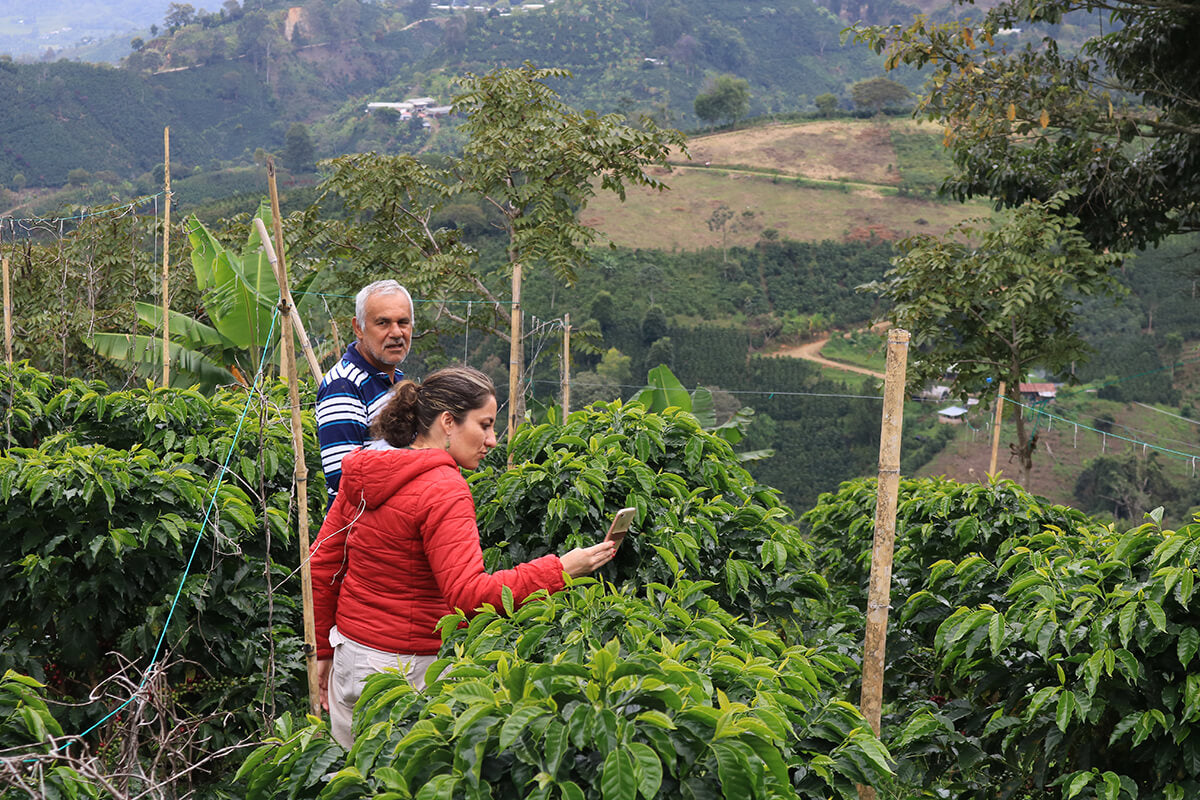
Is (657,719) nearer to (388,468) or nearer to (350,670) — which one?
(388,468)

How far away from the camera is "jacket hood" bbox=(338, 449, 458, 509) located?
205cm

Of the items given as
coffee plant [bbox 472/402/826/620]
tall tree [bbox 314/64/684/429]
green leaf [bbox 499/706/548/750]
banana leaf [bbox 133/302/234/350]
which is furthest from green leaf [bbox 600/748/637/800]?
tall tree [bbox 314/64/684/429]

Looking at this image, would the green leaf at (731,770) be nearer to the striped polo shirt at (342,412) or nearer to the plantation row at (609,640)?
the plantation row at (609,640)

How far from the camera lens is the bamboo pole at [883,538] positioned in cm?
274

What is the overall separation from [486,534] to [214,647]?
1.28 metres

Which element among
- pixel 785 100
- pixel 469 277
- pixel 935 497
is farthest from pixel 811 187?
pixel 935 497

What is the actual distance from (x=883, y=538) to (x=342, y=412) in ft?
5.34

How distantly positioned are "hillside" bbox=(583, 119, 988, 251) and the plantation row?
37.3 meters

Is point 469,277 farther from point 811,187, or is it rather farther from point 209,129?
point 209,129

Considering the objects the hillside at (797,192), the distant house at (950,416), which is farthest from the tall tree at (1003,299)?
the hillside at (797,192)

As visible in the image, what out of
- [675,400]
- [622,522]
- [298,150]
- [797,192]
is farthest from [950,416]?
[298,150]

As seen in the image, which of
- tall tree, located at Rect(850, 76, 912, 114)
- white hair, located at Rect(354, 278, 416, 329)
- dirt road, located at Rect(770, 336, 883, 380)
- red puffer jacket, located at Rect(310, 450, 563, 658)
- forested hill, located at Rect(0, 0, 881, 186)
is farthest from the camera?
forested hill, located at Rect(0, 0, 881, 186)

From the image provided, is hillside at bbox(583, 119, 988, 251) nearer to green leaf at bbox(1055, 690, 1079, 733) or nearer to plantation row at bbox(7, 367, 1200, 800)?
plantation row at bbox(7, 367, 1200, 800)

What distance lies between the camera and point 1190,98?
10352 millimetres
